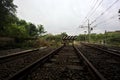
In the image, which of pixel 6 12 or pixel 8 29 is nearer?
pixel 6 12

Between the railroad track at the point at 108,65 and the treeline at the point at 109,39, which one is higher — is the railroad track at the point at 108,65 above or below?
below

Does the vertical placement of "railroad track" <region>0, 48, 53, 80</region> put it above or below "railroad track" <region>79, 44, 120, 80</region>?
above

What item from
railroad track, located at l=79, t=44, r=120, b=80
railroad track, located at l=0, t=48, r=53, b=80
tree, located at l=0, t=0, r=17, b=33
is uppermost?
tree, located at l=0, t=0, r=17, b=33

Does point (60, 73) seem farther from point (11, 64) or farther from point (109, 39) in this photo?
point (109, 39)

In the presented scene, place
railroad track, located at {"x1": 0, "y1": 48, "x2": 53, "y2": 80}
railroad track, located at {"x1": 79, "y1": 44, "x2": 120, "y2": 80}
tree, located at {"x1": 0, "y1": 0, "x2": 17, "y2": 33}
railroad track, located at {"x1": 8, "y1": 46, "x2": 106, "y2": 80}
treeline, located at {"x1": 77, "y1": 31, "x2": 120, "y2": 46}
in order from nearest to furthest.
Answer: railroad track, located at {"x1": 8, "y1": 46, "x2": 106, "y2": 80} → railroad track, located at {"x1": 79, "y1": 44, "x2": 120, "y2": 80} → railroad track, located at {"x1": 0, "y1": 48, "x2": 53, "y2": 80} → tree, located at {"x1": 0, "y1": 0, "x2": 17, "y2": 33} → treeline, located at {"x1": 77, "y1": 31, "x2": 120, "y2": 46}

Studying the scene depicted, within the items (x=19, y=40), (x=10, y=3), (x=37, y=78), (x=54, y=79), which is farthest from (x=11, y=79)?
(x=10, y=3)

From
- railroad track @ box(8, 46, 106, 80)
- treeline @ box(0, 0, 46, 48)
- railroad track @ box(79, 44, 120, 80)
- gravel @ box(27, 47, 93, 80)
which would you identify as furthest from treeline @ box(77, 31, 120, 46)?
gravel @ box(27, 47, 93, 80)

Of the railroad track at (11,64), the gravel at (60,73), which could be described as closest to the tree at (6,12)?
the railroad track at (11,64)

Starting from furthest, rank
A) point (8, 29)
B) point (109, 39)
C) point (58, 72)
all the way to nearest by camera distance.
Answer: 1. point (109, 39)
2. point (8, 29)
3. point (58, 72)

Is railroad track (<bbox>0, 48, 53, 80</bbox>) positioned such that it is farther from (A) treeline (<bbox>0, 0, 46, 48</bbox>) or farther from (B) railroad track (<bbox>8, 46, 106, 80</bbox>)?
(A) treeline (<bbox>0, 0, 46, 48</bbox>)

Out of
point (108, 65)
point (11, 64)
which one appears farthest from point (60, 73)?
point (11, 64)

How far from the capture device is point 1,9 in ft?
97.9

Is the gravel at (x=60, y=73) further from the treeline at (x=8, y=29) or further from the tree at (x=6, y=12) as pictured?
the tree at (x=6, y=12)

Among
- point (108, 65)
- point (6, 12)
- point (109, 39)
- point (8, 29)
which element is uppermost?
point (6, 12)
